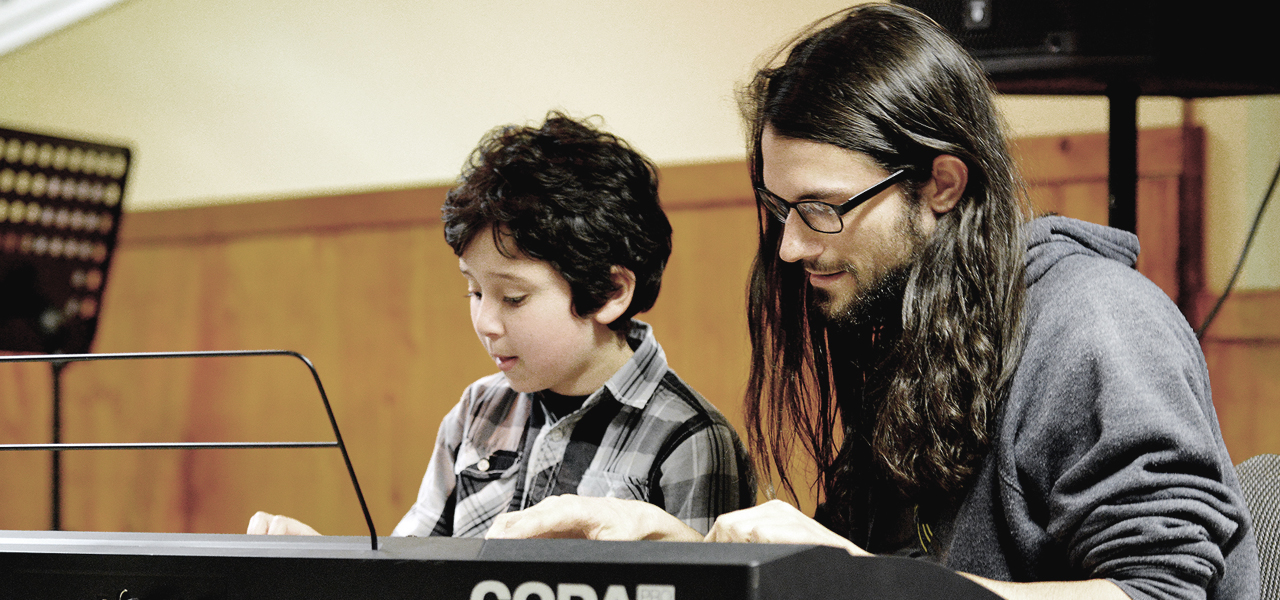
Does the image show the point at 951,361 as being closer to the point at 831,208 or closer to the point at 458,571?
the point at 831,208

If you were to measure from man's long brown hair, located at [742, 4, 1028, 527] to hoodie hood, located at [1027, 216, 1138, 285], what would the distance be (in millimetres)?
23

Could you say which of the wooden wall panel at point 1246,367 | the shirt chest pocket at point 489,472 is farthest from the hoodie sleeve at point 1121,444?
the wooden wall panel at point 1246,367

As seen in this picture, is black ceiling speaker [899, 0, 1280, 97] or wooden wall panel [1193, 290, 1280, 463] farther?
wooden wall panel [1193, 290, 1280, 463]

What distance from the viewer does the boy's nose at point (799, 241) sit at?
1080mm

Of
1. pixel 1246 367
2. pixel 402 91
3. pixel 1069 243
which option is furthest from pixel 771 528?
pixel 402 91

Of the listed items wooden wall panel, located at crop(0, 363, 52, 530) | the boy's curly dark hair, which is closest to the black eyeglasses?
the boy's curly dark hair

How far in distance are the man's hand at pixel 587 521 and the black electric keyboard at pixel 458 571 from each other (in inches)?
10.9

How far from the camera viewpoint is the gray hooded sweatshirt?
774 millimetres

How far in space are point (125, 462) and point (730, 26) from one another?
2012mm

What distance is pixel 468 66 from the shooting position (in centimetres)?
247

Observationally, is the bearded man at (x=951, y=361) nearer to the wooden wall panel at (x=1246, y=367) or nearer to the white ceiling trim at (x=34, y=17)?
the wooden wall panel at (x=1246, y=367)

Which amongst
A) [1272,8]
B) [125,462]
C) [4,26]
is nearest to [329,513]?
[125,462]

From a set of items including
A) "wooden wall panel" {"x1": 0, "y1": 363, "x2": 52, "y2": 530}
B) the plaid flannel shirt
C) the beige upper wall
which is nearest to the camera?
the plaid flannel shirt

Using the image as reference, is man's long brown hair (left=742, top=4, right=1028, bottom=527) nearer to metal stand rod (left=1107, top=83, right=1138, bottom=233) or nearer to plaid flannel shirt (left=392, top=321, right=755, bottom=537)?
plaid flannel shirt (left=392, top=321, right=755, bottom=537)
